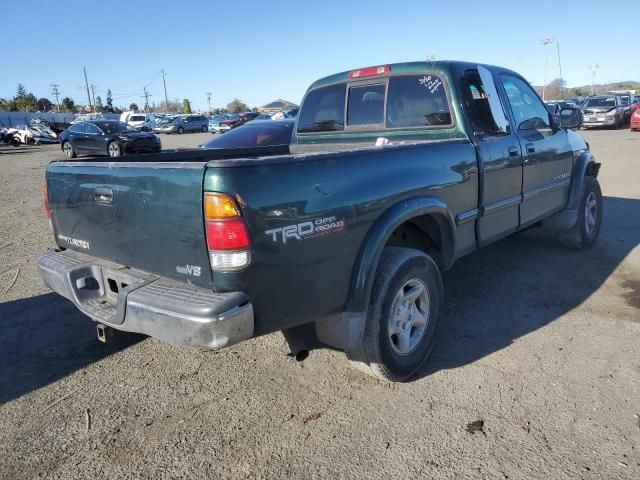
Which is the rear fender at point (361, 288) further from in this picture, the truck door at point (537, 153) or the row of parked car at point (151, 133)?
the row of parked car at point (151, 133)

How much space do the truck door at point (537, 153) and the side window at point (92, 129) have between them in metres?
20.0

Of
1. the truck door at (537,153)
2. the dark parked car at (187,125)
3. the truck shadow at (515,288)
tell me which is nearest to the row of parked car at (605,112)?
the truck shadow at (515,288)

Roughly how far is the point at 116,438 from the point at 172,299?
37.1 inches

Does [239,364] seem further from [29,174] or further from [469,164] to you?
[29,174]

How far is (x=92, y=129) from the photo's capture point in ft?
69.5

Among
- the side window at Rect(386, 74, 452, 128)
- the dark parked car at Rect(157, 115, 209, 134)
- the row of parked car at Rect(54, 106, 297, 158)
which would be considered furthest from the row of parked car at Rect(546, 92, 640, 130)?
the dark parked car at Rect(157, 115, 209, 134)

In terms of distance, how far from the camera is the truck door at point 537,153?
4312mm

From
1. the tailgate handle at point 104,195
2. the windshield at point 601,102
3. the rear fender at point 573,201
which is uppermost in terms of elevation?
the windshield at point 601,102

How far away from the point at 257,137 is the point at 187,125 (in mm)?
36184

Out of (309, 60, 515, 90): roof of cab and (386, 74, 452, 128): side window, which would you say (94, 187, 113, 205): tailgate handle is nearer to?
(386, 74, 452, 128): side window

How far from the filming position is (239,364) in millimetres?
3400

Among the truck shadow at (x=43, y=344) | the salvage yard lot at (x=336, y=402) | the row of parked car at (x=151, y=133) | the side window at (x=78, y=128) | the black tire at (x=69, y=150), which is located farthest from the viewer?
the black tire at (x=69, y=150)

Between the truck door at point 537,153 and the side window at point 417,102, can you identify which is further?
the truck door at point 537,153

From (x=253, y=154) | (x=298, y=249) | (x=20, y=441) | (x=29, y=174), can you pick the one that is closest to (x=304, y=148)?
(x=253, y=154)
